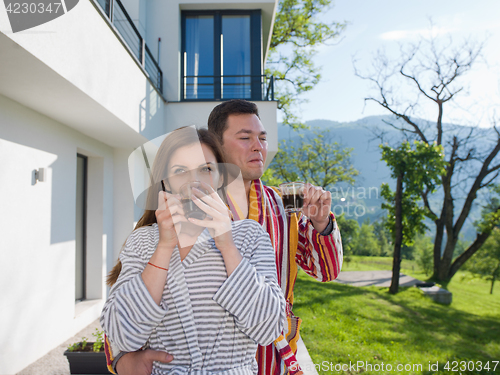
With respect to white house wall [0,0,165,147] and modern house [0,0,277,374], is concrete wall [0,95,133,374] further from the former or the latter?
white house wall [0,0,165,147]

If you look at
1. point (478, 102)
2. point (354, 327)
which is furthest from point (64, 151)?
point (478, 102)

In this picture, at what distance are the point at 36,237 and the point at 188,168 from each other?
142 inches

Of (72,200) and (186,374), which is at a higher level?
(72,200)

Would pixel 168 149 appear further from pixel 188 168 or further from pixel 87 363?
pixel 87 363

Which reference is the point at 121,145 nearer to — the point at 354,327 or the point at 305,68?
the point at 354,327

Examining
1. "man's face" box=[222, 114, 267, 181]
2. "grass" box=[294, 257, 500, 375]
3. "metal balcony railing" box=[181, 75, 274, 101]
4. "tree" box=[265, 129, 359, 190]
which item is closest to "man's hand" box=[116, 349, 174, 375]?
"man's face" box=[222, 114, 267, 181]

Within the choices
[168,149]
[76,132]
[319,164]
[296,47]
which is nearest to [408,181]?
[76,132]

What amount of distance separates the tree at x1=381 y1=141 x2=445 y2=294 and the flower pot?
8288mm

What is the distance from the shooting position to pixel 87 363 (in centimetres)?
299

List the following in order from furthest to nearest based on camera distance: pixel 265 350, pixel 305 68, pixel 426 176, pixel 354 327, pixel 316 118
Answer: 1. pixel 316 118
2. pixel 305 68
3. pixel 426 176
4. pixel 354 327
5. pixel 265 350

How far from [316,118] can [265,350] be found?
156383 mm

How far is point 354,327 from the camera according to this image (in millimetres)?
6113

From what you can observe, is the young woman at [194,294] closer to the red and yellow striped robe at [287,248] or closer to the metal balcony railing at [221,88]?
the red and yellow striped robe at [287,248]

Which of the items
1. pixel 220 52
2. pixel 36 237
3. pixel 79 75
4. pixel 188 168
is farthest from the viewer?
pixel 220 52
